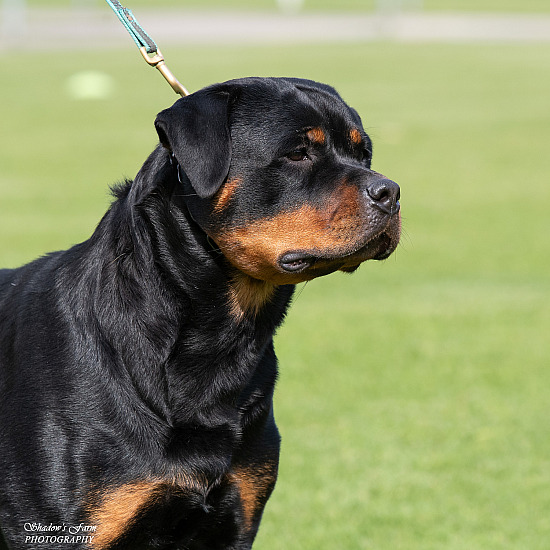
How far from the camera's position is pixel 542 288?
9.39 metres

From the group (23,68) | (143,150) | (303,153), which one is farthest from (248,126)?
(23,68)

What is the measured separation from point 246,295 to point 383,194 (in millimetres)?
649

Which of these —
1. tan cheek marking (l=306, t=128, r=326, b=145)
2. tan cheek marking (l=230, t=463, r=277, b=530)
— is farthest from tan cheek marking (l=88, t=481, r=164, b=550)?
tan cheek marking (l=306, t=128, r=326, b=145)

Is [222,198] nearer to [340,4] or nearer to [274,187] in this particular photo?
[274,187]

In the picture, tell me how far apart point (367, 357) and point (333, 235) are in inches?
163

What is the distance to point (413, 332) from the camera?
8.02m

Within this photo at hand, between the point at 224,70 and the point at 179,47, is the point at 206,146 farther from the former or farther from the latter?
the point at 179,47

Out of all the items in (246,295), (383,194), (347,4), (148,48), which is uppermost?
(148,48)

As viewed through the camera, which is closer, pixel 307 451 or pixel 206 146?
pixel 206 146

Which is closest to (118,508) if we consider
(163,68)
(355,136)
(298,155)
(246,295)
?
(246,295)

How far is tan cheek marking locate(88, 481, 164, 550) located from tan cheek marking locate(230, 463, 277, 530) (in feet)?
1.14

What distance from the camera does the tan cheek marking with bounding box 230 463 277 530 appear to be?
11.8 feet

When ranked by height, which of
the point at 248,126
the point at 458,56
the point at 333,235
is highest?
the point at 248,126

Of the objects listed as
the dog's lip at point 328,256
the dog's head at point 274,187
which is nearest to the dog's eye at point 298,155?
the dog's head at point 274,187
